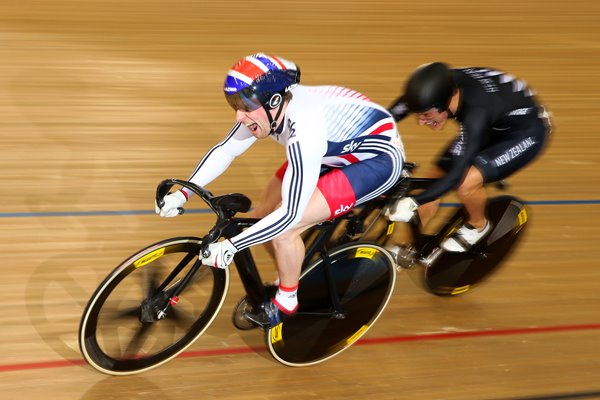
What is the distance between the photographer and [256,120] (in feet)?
7.91

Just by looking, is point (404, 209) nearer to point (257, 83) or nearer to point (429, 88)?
point (429, 88)

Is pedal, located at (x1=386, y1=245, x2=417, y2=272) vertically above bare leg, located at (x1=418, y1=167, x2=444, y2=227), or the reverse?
bare leg, located at (x1=418, y1=167, x2=444, y2=227)

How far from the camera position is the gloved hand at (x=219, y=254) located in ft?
7.80

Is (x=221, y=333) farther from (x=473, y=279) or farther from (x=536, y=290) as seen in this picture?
(x=536, y=290)

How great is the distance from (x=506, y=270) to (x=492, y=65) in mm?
3320

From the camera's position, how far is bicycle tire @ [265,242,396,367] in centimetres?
277

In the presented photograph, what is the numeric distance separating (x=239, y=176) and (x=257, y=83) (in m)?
2.04

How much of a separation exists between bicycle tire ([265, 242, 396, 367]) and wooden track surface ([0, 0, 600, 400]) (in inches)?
3.2

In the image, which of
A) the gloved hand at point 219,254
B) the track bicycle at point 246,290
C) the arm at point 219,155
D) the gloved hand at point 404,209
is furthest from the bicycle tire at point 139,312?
the gloved hand at point 404,209

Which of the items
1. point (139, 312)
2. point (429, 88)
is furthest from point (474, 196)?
point (139, 312)

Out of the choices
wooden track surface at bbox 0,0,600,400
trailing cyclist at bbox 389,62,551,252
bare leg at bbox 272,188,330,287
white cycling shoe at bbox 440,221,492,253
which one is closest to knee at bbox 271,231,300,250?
bare leg at bbox 272,188,330,287

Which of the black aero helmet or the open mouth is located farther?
the black aero helmet

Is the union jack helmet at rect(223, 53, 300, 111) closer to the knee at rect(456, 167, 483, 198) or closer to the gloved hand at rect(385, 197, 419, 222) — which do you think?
the gloved hand at rect(385, 197, 419, 222)

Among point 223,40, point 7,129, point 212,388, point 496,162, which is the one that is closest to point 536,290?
point 496,162
